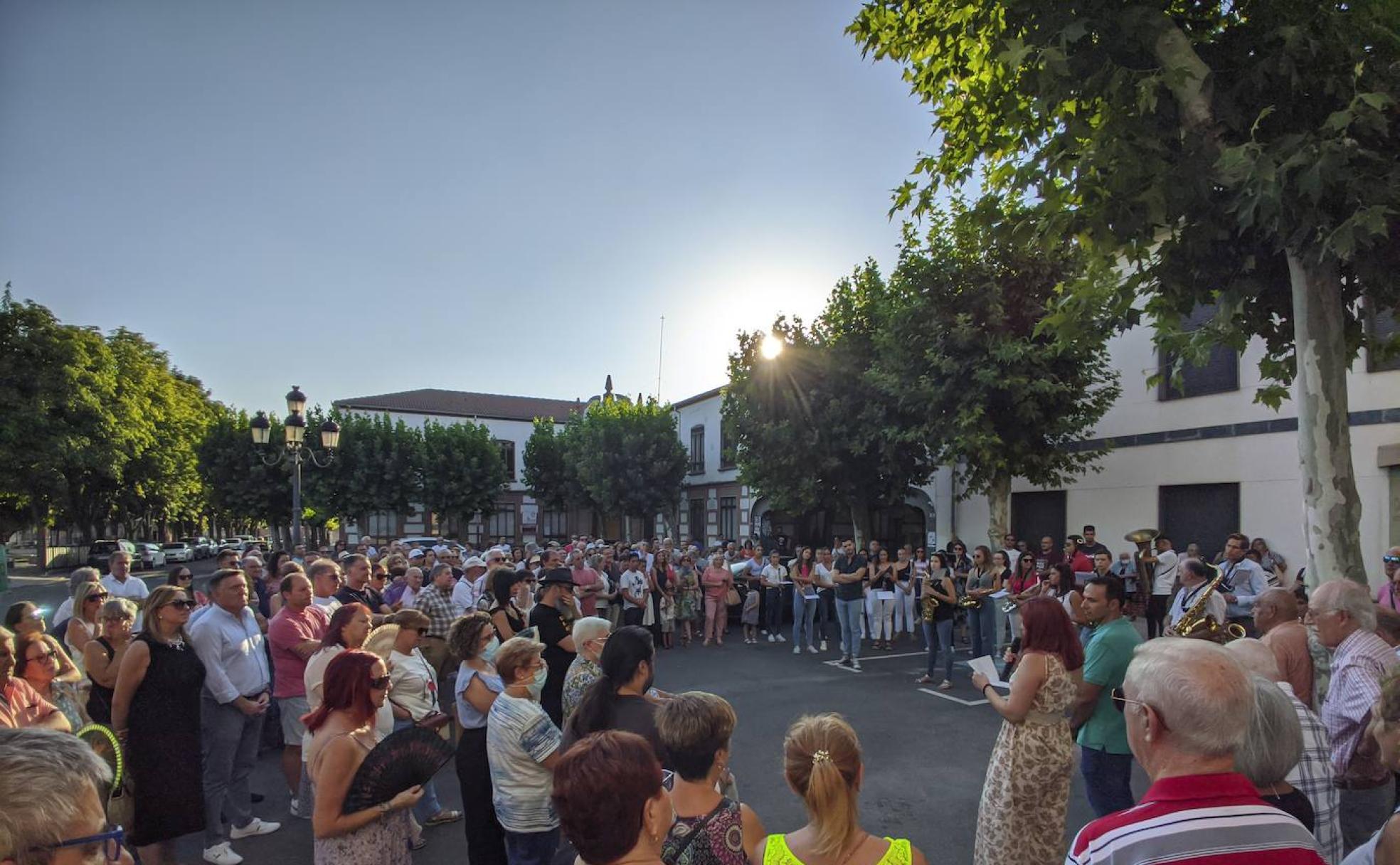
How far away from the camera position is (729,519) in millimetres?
32188

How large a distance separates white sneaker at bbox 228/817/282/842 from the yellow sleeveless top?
183 inches

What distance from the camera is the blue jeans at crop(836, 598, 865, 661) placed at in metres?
11.7

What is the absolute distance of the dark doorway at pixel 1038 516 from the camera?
17.7m

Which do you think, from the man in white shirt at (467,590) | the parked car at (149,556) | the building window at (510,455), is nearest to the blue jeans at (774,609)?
the man in white shirt at (467,590)

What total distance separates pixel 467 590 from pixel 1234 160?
822 cm

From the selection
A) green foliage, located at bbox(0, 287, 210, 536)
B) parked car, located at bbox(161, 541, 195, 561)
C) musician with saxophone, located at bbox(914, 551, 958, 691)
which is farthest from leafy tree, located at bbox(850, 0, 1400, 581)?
parked car, located at bbox(161, 541, 195, 561)

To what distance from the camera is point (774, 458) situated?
2014 centimetres

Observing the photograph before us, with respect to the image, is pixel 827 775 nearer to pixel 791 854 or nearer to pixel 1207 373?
pixel 791 854

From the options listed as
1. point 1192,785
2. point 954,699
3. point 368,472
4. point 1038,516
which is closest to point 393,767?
point 1192,785

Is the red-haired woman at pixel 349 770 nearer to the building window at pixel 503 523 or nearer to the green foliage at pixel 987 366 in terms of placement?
the green foliage at pixel 987 366

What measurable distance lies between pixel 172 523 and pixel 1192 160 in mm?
65401

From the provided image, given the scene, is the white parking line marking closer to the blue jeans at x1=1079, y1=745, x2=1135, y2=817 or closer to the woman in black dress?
the blue jeans at x1=1079, y1=745, x2=1135, y2=817

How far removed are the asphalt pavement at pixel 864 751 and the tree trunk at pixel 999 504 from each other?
397cm

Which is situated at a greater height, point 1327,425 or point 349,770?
point 1327,425
